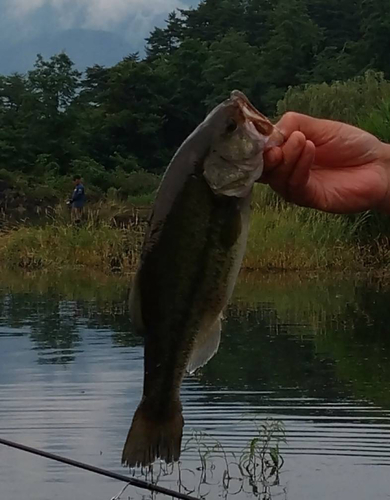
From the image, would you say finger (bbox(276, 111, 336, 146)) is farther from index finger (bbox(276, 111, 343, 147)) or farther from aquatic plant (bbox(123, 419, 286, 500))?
aquatic plant (bbox(123, 419, 286, 500))

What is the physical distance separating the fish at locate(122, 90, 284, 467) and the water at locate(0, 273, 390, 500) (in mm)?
3302

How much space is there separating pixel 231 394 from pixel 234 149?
5.74 meters

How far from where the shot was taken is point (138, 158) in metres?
56.5

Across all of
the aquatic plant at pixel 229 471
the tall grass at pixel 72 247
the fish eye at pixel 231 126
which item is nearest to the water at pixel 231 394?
the aquatic plant at pixel 229 471

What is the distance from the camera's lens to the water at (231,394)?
6105mm

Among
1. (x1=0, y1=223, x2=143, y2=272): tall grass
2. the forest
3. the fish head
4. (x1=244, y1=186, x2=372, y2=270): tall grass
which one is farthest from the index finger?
the forest

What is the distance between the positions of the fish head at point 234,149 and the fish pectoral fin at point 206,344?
357 millimetres

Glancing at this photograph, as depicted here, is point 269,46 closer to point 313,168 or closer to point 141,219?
point 141,219

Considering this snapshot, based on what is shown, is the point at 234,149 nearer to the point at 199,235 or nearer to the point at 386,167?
the point at 199,235

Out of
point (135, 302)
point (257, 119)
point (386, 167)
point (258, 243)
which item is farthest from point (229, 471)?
point (258, 243)

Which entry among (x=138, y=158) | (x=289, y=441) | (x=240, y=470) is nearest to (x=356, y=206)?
(x=240, y=470)

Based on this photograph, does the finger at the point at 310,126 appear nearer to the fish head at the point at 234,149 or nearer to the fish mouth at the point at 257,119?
the fish mouth at the point at 257,119

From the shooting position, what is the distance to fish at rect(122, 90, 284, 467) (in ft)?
8.38

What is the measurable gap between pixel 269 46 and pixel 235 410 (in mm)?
52518
